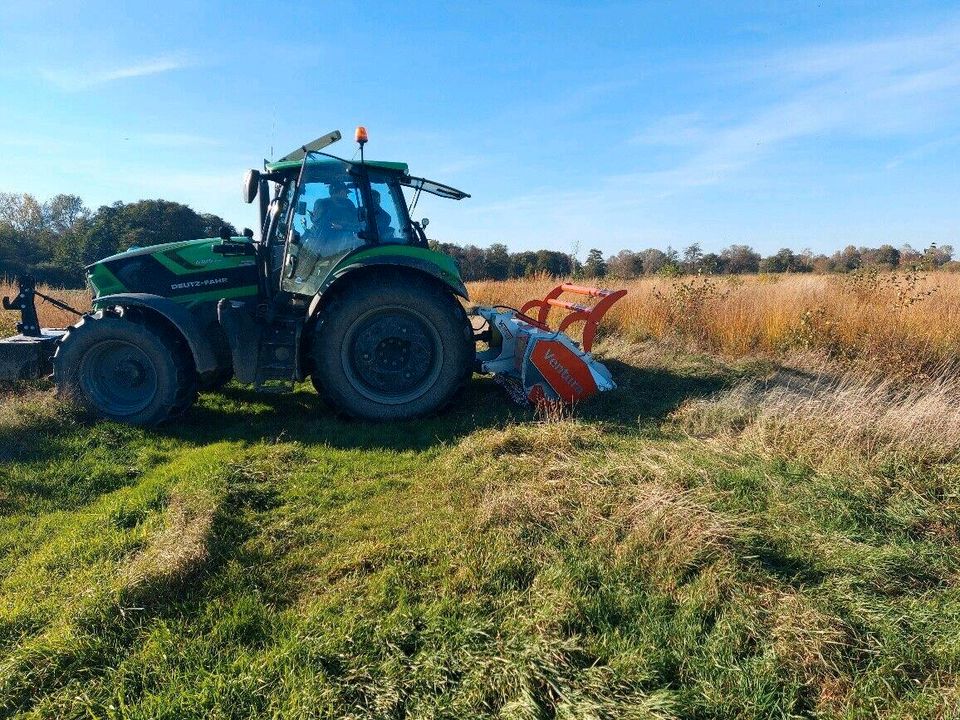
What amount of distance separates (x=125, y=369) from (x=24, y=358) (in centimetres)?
117

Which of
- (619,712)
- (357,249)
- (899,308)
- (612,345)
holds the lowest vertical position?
(619,712)

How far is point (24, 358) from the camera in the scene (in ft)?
18.4

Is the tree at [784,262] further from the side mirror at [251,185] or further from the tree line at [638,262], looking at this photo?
the side mirror at [251,185]

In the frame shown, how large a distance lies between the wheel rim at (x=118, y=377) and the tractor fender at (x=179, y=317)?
0.37 metres

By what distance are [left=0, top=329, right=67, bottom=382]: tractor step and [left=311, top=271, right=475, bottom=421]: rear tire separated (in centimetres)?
270

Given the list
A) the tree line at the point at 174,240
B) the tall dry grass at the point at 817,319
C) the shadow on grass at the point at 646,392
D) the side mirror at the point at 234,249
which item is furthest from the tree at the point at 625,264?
the side mirror at the point at 234,249

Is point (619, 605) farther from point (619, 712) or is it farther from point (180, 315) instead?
point (180, 315)

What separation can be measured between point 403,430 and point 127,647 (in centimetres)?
288

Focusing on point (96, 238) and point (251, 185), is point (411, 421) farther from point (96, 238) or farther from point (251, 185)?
point (96, 238)

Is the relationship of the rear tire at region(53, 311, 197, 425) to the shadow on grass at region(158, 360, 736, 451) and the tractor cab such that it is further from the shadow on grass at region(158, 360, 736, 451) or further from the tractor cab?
the tractor cab

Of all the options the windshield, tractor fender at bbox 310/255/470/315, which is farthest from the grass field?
the windshield

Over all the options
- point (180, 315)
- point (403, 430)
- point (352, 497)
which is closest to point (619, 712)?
point (352, 497)

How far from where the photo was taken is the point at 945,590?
267cm

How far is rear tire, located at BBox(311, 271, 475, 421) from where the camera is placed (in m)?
5.22
